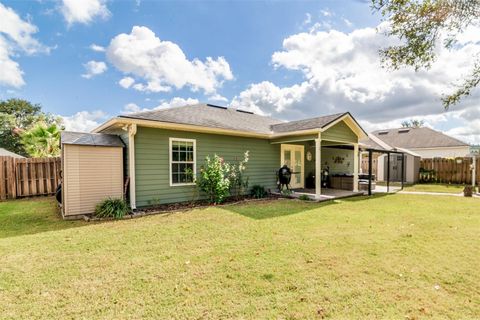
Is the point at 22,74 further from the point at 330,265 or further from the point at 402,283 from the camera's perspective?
the point at 402,283

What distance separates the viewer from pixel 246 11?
33.0 ft

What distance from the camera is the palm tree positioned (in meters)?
11.4

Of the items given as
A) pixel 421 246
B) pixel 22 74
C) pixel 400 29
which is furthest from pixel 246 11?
pixel 22 74

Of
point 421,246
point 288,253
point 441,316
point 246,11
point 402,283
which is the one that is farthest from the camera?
point 246,11

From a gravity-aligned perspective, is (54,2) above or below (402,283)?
above

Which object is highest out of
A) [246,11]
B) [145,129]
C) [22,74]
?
[246,11]

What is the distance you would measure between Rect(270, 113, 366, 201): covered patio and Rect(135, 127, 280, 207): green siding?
1816 millimetres

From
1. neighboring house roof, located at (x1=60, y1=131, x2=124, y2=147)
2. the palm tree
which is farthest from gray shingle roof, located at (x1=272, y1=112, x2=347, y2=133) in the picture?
the palm tree

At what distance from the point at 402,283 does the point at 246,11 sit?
10945mm

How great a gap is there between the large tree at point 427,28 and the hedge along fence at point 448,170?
35.9 ft

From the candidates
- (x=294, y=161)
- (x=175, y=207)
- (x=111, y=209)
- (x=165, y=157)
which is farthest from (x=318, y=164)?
(x=111, y=209)

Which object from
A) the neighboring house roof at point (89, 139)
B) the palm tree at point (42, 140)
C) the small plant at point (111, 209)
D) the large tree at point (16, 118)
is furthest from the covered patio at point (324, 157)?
the large tree at point (16, 118)

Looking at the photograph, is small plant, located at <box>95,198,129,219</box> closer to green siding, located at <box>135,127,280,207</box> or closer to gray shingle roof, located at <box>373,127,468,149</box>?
green siding, located at <box>135,127,280,207</box>

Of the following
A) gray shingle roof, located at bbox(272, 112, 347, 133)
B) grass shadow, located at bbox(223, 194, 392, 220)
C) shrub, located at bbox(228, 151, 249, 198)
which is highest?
gray shingle roof, located at bbox(272, 112, 347, 133)
